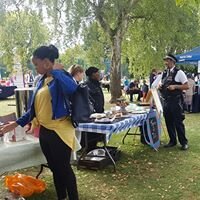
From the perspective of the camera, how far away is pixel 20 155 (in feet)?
11.8

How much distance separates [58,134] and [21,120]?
1.20 feet

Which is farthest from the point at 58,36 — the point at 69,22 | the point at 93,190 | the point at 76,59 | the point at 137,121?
the point at 93,190

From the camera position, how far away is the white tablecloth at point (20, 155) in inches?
137

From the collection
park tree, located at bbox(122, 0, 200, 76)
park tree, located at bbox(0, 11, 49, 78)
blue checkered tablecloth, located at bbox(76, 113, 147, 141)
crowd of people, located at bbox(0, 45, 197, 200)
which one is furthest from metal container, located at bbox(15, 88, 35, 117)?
park tree, located at bbox(122, 0, 200, 76)

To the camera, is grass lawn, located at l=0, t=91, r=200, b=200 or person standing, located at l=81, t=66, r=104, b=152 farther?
person standing, located at l=81, t=66, r=104, b=152

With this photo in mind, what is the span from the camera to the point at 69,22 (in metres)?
14.5

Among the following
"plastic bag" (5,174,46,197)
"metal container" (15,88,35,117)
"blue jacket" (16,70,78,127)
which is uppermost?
"blue jacket" (16,70,78,127)

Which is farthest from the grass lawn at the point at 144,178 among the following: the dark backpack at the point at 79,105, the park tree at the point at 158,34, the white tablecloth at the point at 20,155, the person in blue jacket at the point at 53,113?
the park tree at the point at 158,34

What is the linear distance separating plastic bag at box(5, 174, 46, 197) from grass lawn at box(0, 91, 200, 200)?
83 mm

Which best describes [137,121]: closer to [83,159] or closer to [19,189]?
[83,159]

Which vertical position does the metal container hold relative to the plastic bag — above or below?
above

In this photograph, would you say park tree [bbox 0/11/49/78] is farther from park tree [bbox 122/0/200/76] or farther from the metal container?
the metal container

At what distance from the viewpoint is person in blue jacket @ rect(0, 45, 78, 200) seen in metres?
3.02

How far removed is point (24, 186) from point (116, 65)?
11.6m
